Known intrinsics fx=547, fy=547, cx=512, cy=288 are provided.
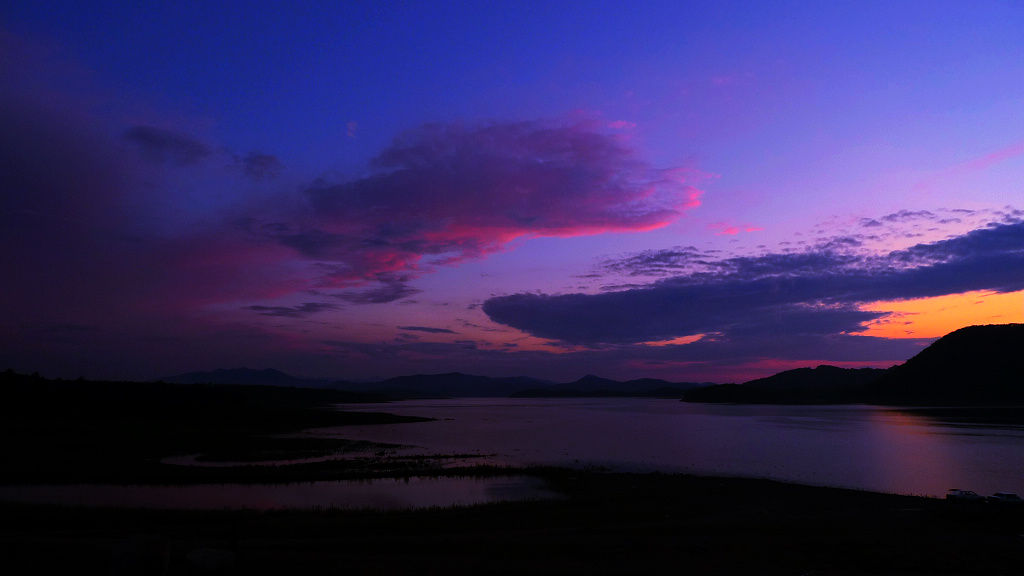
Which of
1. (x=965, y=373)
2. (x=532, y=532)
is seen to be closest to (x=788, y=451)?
(x=532, y=532)

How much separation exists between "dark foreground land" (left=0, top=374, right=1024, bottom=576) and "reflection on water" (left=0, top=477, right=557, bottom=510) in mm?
1977

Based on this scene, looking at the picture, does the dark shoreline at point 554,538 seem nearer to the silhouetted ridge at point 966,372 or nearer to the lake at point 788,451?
the lake at point 788,451

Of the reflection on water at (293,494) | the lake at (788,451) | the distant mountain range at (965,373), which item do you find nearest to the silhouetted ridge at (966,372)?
the distant mountain range at (965,373)

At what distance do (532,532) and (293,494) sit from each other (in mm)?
16033

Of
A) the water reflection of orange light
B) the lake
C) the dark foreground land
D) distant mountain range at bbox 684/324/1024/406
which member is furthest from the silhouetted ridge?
the dark foreground land

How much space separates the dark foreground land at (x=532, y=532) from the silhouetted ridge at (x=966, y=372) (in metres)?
160

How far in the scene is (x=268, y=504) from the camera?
1078 inches

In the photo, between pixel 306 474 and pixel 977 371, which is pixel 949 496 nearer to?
pixel 306 474

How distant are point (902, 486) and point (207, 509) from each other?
40.9 metres

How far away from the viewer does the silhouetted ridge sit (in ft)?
484

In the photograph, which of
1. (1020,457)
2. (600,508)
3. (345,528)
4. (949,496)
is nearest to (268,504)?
(345,528)

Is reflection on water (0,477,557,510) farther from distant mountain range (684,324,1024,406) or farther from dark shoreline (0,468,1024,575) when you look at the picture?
distant mountain range (684,324,1024,406)

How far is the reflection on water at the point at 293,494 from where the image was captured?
2716 cm

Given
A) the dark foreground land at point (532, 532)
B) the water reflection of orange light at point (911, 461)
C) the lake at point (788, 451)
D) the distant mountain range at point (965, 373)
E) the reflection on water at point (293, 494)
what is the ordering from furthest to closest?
the distant mountain range at point (965, 373) → the lake at point (788, 451) → the water reflection of orange light at point (911, 461) → the reflection on water at point (293, 494) → the dark foreground land at point (532, 532)
